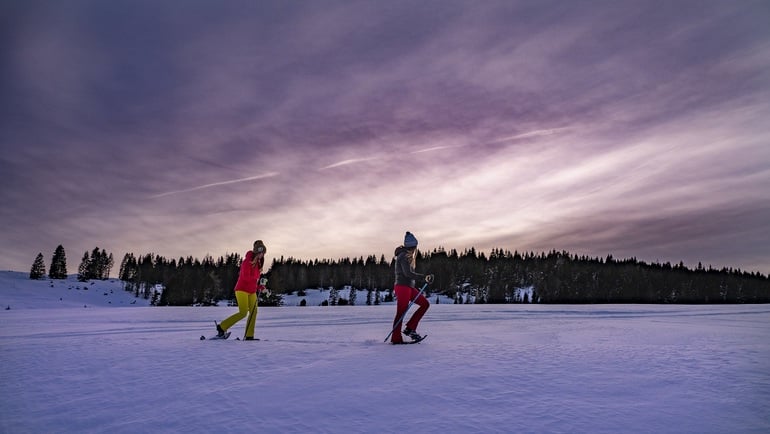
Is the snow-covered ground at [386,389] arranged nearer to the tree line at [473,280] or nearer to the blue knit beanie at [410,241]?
the blue knit beanie at [410,241]

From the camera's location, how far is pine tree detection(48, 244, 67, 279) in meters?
142

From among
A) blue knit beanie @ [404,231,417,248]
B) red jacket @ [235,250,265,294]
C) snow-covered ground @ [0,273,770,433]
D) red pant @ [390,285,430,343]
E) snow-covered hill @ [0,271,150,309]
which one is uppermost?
blue knit beanie @ [404,231,417,248]

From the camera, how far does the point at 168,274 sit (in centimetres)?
14162

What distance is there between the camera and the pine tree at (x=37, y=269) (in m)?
141

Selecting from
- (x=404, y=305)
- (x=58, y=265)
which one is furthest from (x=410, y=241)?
(x=58, y=265)

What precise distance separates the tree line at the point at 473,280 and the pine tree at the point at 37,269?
414 mm

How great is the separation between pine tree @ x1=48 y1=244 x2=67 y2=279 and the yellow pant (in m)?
170

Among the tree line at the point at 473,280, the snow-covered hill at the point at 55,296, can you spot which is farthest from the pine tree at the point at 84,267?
the snow-covered hill at the point at 55,296

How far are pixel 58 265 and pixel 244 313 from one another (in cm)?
17130

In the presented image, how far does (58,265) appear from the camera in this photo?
142875 millimetres

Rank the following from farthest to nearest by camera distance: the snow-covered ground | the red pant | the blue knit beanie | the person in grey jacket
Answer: the blue knit beanie
the person in grey jacket
the red pant
the snow-covered ground

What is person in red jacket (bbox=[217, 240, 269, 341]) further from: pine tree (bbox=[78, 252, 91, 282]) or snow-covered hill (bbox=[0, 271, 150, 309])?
pine tree (bbox=[78, 252, 91, 282])


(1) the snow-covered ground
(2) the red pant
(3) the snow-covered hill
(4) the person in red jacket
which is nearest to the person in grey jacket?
(2) the red pant

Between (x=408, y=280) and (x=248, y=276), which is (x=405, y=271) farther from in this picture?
(x=248, y=276)
